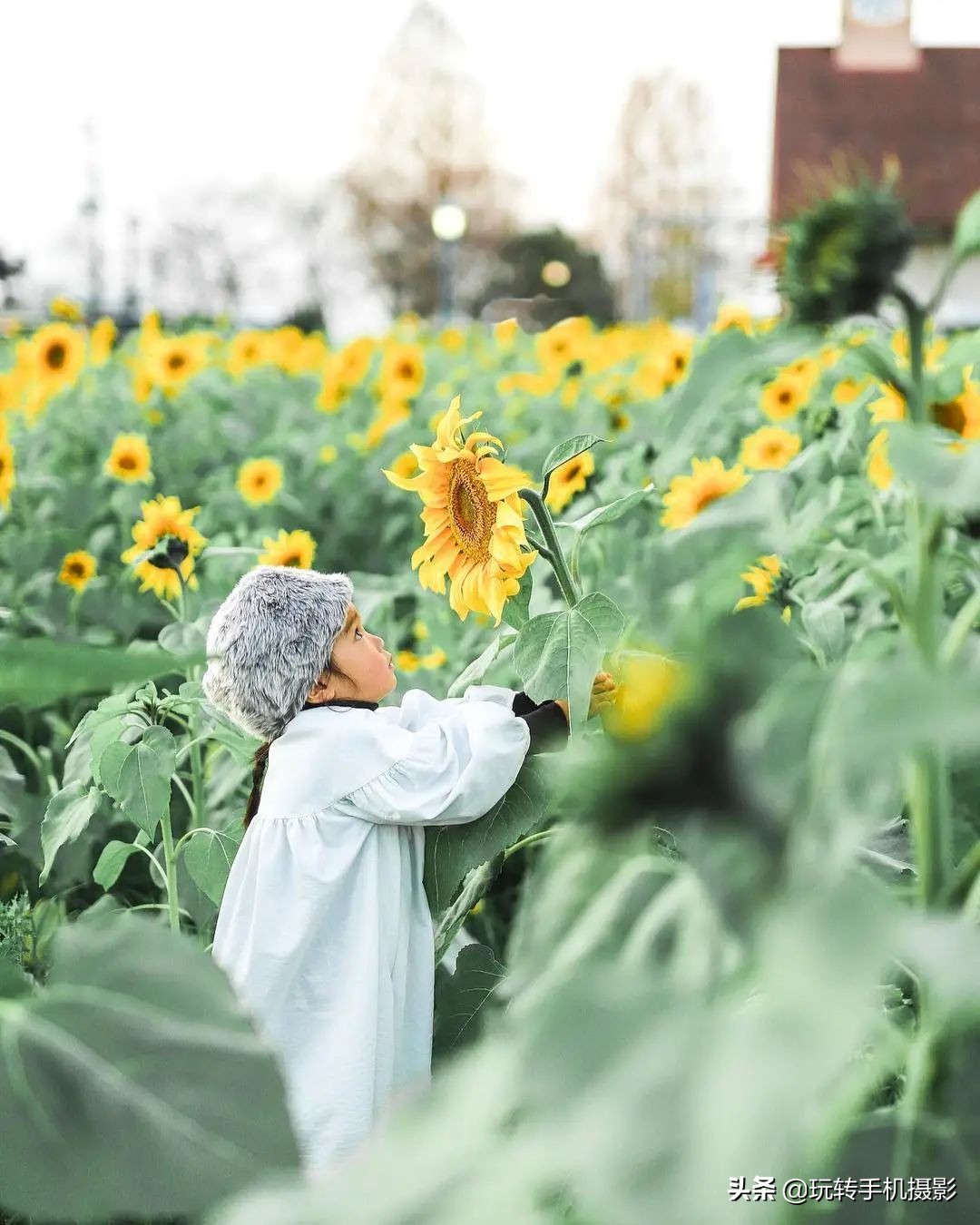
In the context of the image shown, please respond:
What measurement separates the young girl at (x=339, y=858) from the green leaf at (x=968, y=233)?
78 centimetres

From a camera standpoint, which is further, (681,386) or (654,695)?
(681,386)

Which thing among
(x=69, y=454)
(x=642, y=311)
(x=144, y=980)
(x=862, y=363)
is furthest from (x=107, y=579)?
(x=642, y=311)

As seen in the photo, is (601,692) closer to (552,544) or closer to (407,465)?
(552,544)

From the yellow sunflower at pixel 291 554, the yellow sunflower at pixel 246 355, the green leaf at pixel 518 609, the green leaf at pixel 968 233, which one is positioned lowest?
the yellow sunflower at pixel 246 355

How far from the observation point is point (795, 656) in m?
0.56

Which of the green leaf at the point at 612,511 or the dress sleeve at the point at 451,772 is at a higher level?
the green leaf at the point at 612,511

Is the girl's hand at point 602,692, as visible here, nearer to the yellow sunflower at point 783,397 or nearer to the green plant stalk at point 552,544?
the green plant stalk at point 552,544

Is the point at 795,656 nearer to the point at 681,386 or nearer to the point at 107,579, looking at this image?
the point at 681,386

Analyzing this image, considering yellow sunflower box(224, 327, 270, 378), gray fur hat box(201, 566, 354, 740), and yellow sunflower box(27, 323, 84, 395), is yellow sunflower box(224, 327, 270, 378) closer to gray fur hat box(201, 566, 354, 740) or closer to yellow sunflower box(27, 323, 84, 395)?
yellow sunflower box(27, 323, 84, 395)

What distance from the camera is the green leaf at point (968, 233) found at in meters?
0.60

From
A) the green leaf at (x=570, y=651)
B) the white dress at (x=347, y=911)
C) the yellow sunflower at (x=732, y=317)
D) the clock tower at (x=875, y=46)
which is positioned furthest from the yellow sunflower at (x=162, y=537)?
the clock tower at (x=875, y=46)

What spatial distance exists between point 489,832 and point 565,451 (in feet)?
1.15

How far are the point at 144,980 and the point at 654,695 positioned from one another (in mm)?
176

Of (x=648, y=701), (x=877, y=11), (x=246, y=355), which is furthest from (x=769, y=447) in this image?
(x=877, y=11)
